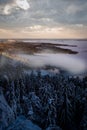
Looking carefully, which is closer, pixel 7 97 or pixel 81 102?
pixel 7 97

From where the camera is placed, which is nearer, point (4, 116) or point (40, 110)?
point (4, 116)

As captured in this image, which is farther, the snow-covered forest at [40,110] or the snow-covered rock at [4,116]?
the snow-covered forest at [40,110]

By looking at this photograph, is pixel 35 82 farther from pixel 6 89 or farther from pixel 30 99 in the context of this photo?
pixel 6 89

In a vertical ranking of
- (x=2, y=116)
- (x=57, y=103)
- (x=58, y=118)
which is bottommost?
(x=58, y=118)

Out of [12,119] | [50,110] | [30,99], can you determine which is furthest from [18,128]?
[30,99]

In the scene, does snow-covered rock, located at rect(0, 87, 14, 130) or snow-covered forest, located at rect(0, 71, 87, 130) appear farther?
snow-covered forest, located at rect(0, 71, 87, 130)

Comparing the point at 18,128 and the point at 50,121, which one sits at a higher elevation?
the point at 18,128

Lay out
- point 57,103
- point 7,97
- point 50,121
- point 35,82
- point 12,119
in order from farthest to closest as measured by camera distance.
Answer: point 35,82
point 57,103
point 7,97
point 50,121
point 12,119

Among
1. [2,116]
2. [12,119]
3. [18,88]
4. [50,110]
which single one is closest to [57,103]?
[50,110]

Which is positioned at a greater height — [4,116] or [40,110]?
[4,116]

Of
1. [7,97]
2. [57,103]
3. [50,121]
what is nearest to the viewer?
[50,121]
